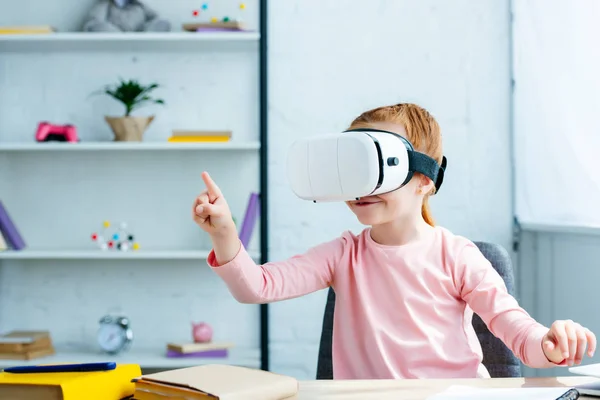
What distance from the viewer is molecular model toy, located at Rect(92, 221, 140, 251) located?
284 cm

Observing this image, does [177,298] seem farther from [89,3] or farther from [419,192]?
[419,192]

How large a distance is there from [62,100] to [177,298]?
889mm

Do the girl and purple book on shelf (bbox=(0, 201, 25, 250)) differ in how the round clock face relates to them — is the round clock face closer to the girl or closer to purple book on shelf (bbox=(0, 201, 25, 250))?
purple book on shelf (bbox=(0, 201, 25, 250))

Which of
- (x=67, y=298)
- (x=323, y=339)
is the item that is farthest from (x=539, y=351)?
(x=67, y=298)

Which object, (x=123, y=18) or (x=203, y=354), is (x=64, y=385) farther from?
(x=123, y=18)

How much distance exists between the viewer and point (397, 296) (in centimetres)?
133

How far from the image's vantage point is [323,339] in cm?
154

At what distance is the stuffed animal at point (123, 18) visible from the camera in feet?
9.37

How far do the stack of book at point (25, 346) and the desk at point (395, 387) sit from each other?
6.30 ft

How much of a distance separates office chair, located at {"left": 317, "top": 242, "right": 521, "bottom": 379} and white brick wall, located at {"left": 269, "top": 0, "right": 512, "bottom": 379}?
144 cm

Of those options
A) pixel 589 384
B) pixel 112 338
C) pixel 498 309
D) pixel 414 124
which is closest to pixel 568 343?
pixel 589 384

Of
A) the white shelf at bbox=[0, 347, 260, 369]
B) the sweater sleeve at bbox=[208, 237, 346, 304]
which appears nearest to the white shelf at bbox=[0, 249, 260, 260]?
the white shelf at bbox=[0, 347, 260, 369]

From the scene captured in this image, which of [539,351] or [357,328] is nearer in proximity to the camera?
[539,351]

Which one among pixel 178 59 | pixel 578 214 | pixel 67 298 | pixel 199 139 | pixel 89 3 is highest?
pixel 89 3
